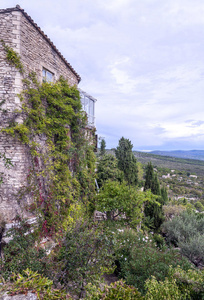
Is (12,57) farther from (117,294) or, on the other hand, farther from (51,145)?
(117,294)

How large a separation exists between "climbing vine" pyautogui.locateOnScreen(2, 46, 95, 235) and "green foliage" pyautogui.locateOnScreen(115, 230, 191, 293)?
298 cm

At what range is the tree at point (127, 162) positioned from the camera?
750 inches

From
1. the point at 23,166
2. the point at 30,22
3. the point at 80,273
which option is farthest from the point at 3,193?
the point at 30,22

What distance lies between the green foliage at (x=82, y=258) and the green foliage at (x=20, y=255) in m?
0.59

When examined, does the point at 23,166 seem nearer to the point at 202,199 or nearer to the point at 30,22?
→ the point at 30,22

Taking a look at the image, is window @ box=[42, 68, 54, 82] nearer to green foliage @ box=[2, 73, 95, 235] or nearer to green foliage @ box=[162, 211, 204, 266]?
green foliage @ box=[2, 73, 95, 235]

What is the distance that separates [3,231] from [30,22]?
7653 mm

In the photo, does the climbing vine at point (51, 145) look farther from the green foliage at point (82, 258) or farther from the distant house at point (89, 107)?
the distant house at point (89, 107)

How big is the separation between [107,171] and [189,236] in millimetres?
8727

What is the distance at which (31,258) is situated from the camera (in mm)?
4352

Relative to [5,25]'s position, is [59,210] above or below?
below

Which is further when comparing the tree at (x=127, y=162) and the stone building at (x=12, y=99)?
the tree at (x=127, y=162)

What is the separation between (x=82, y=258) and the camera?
14.6 ft

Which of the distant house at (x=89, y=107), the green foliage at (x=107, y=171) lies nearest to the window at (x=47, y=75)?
the distant house at (x=89, y=107)
